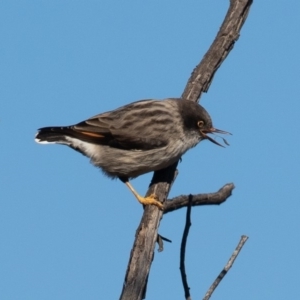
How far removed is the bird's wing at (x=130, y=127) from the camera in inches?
360

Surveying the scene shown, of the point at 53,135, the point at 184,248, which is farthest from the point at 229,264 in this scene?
the point at 53,135

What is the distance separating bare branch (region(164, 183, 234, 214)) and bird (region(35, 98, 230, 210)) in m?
2.45

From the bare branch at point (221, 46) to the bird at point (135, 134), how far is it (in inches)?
13.6

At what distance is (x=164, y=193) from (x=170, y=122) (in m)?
1.55

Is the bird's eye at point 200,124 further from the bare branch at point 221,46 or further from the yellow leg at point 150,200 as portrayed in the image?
the yellow leg at point 150,200

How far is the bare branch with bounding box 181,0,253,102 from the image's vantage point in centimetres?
856

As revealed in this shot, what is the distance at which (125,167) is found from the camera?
30.1ft

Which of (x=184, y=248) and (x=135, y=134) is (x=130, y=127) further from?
(x=184, y=248)

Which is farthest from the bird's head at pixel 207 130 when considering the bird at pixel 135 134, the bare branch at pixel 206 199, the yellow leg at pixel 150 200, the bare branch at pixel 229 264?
the bare branch at pixel 229 264

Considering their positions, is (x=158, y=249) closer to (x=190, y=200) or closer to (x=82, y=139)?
(x=190, y=200)

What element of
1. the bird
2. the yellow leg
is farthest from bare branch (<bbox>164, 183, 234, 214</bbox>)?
the bird

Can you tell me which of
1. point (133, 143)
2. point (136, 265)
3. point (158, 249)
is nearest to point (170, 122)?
point (133, 143)

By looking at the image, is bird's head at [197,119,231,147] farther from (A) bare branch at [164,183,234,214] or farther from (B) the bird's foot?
(A) bare branch at [164,183,234,214]

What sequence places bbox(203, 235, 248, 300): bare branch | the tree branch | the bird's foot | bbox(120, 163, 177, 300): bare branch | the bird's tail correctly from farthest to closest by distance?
the bird's tail → the bird's foot → the tree branch → bbox(120, 163, 177, 300): bare branch → bbox(203, 235, 248, 300): bare branch
